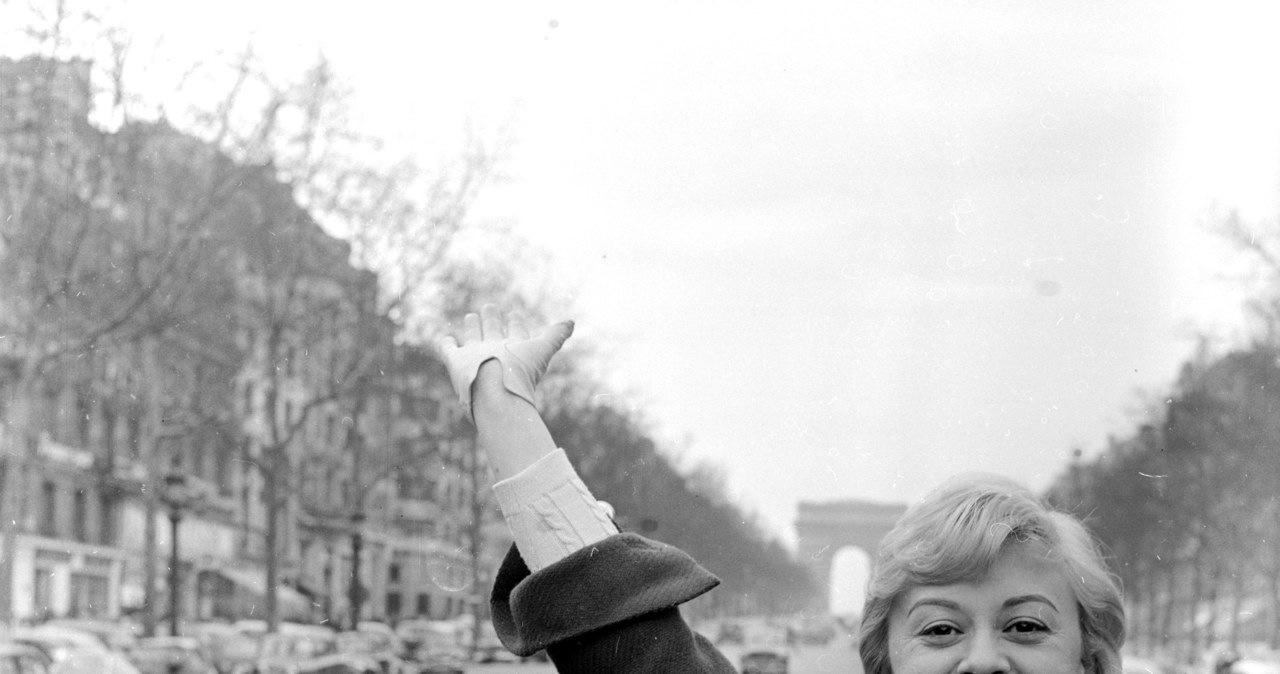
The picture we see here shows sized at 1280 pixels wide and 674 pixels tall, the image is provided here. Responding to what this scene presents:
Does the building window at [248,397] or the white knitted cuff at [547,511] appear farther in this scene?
the building window at [248,397]

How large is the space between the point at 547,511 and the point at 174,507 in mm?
5286

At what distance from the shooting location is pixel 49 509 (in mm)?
6016

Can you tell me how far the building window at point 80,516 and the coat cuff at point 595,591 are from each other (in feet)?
16.3

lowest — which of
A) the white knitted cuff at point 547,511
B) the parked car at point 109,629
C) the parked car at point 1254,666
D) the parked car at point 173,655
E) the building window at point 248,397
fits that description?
the parked car at point 1254,666

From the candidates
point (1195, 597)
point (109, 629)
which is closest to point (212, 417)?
point (109, 629)

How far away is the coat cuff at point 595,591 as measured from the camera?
2.68ft

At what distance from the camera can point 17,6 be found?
4.46 metres

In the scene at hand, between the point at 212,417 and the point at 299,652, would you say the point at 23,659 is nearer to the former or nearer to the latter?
the point at 299,652

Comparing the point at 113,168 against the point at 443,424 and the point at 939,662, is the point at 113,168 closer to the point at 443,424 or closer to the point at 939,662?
the point at 443,424

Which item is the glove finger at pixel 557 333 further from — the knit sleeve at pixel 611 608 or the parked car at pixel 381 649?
the parked car at pixel 381 649

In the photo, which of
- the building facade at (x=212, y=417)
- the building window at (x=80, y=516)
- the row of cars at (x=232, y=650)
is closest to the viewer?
the row of cars at (x=232, y=650)

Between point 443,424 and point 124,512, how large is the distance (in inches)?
114

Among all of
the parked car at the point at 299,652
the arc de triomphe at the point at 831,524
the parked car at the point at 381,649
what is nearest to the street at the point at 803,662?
the arc de triomphe at the point at 831,524

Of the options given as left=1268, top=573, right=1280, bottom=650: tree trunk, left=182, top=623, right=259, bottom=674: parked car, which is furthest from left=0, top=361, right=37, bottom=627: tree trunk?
left=1268, top=573, right=1280, bottom=650: tree trunk
